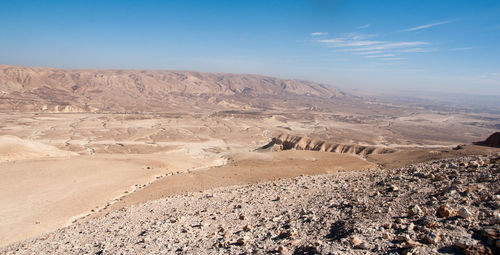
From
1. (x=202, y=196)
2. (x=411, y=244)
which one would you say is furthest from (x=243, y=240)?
(x=202, y=196)

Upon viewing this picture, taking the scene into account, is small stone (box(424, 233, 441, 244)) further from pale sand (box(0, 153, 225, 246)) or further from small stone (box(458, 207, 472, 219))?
pale sand (box(0, 153, 225, 246))

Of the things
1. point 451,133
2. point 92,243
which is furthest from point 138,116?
point 451,133

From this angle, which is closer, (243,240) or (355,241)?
(355,241)

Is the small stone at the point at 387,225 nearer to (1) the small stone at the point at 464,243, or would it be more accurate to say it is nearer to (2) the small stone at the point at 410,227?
(2) the small stone at the point at 410,227

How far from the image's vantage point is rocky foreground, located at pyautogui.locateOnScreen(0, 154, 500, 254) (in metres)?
5.70

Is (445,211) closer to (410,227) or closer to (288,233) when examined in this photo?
(410,227)

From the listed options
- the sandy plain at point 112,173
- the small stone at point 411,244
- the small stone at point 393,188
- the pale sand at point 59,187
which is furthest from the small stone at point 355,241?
the pale sand at point 59,187

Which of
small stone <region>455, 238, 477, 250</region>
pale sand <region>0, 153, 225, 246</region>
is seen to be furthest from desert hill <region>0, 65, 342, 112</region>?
small stone <region>455, 238, 477, 250</region>

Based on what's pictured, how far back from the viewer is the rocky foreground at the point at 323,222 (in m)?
5.70

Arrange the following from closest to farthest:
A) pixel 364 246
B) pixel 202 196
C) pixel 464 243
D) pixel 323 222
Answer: pixel 464 243 < pixel 364 246 < pixel 323 222 < pixel 202 196

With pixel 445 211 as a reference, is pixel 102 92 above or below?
below

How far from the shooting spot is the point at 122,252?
7.70 meters

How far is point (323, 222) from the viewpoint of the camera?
7.61m

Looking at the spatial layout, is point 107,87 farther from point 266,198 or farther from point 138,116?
point 266,198
